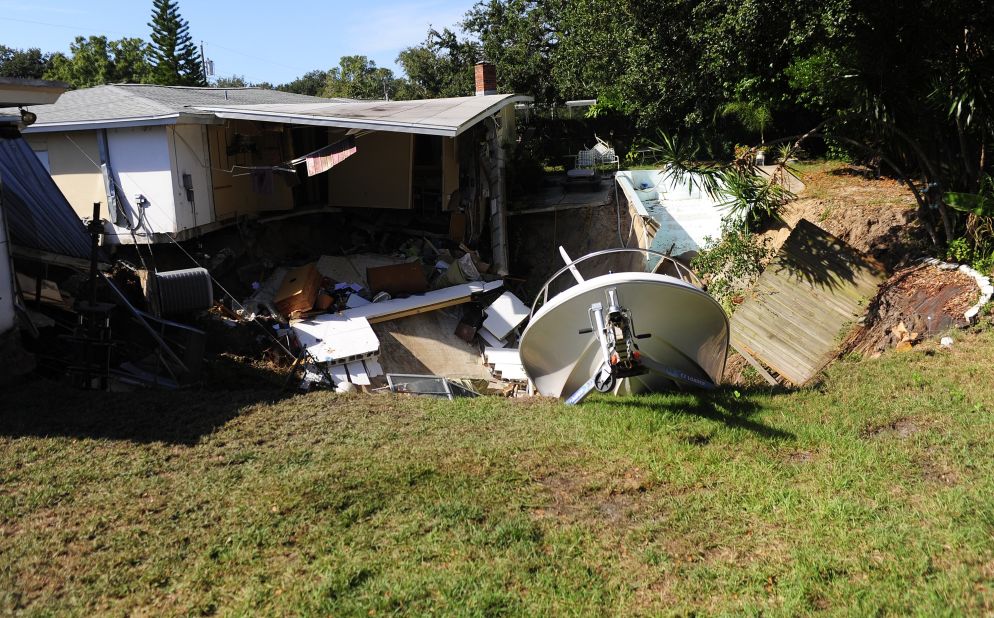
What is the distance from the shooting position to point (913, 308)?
33.6 ft

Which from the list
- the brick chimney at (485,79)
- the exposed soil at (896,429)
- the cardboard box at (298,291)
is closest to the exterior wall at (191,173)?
the cardboard box at (298,291)

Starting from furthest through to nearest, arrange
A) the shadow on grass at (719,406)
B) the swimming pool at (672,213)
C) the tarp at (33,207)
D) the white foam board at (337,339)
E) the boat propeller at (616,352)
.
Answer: the swimming pool at (672,213) → the white foam board at (337,339) → the tarp at (33,207) → the boat propeller at (616,352) → the shadow on grass at (719,406)

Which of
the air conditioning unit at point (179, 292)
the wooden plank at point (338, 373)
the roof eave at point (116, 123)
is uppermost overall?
the roof eave at point (116, 123)

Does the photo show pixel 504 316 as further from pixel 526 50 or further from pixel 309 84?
pixel 309 84

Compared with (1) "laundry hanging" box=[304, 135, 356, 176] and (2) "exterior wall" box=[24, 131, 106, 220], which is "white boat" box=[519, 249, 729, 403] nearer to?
(1) "laundry hanging" box=[304, 135, 356, 176]

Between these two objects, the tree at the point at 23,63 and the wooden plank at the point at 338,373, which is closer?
the wooden plank at the point at 338,373

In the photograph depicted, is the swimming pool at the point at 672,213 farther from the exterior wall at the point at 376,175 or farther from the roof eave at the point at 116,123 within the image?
the roof eave at the point at 116,123

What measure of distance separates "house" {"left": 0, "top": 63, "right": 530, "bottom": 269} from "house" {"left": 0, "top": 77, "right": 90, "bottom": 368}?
65.1 inches

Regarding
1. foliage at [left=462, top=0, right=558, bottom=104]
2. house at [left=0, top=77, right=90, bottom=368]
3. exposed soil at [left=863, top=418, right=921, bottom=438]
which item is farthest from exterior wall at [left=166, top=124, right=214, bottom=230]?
foliage at [left=462, top=0, right=558, bottom=104]

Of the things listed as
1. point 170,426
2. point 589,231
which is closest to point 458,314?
point 589,231

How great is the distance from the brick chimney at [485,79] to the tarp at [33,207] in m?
11.6

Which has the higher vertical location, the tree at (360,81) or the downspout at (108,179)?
the tree at (360,81)

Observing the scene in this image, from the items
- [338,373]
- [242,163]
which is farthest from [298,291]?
[242,163]

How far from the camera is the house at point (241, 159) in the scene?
38.9ft
